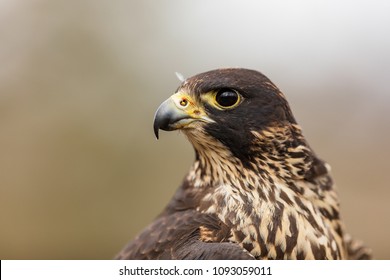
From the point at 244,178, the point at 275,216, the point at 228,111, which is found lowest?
the point at 275,216

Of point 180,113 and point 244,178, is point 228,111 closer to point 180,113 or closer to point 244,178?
point 180,113

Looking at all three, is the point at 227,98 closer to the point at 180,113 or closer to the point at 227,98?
the point at 227,98

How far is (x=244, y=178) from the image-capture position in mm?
2729

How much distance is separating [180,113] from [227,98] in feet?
0.74

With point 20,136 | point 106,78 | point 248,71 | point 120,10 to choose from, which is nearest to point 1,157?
point 20,136

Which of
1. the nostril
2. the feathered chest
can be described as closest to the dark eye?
the nostril

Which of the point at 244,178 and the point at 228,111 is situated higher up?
the point at 228,111

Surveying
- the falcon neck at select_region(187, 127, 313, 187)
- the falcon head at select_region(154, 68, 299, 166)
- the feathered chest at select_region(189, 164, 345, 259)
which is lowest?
the feathered chest at select_region(189, 164, 345, 259)

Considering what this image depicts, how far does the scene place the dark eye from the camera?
2.65m

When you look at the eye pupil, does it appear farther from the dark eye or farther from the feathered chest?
the feathered chest

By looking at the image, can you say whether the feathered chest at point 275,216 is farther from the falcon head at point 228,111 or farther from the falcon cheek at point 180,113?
the falcon cheek at point 180,113

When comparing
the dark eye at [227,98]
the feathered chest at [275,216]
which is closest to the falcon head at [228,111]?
the dark eye at [227,98]

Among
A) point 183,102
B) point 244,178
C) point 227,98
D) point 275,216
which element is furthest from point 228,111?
point 275,216
